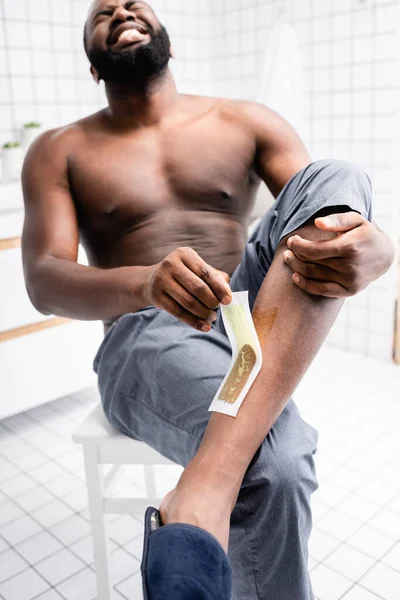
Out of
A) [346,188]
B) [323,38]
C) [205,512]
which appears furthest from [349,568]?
[323,38]

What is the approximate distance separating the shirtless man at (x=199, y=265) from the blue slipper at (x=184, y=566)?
4 centimetres

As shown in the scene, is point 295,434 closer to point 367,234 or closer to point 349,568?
point 367,234

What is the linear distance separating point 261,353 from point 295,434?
13cm

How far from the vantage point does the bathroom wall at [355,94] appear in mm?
2078

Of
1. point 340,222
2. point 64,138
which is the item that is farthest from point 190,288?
point 64,138

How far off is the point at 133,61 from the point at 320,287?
758mm

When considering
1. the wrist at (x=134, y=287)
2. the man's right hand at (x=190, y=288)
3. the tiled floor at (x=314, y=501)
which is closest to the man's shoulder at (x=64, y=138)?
the wrist at (x=134, y=287)

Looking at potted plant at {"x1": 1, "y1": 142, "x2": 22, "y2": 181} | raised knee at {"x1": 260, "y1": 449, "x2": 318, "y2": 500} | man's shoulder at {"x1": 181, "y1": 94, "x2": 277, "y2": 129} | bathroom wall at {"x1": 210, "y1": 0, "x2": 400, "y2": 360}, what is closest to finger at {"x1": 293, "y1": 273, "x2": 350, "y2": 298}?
raised knee at {"x1": 260, "y1": 449, "x2": 318, "y2": 500}

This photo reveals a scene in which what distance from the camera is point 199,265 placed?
32.0 inches

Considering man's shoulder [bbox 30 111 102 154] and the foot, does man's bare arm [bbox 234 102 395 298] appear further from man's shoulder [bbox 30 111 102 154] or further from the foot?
man's shoulder [bbox 30 111 102 154]

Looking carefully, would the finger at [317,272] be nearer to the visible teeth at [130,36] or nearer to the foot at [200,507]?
the foot at [200,507]

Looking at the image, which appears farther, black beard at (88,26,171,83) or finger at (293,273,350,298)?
black beard at (88,26,171,83)

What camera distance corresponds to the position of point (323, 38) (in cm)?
221

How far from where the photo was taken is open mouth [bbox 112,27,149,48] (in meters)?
1.27
